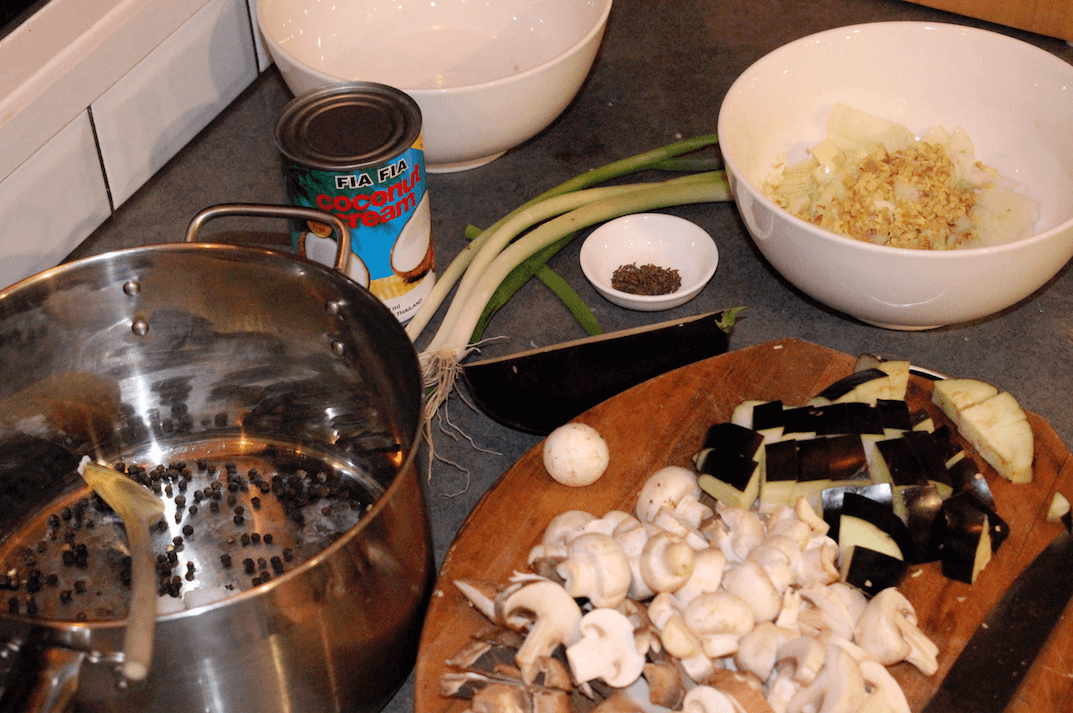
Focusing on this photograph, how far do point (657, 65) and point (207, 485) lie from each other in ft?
3.98

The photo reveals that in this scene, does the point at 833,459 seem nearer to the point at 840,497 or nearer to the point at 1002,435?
the point at 840,497

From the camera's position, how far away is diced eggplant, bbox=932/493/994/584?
3.16ft

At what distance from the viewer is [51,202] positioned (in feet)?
4.54

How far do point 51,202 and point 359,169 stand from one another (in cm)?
56

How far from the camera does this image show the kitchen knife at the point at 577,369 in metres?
1.14

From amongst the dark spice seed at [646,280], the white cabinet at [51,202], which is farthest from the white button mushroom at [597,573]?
the white cabinet at [51,202]

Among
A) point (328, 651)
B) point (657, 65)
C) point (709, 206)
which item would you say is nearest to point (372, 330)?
point (328, 651)

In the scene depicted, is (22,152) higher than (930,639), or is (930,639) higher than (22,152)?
(22,152)

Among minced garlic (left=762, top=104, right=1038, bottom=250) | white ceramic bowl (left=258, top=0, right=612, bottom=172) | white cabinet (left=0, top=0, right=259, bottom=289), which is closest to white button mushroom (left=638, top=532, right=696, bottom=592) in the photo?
minced garlic (left=762, top=104, right=1038, bottom=250)

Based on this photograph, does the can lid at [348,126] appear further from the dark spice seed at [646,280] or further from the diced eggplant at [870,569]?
the diced eggplant at [870,569]

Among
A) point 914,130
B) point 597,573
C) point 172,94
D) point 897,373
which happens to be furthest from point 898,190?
point 172,94

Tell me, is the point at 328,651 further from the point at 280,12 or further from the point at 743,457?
the point at 280,12

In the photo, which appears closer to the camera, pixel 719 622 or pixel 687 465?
pixel 719 622

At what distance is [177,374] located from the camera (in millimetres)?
1114
